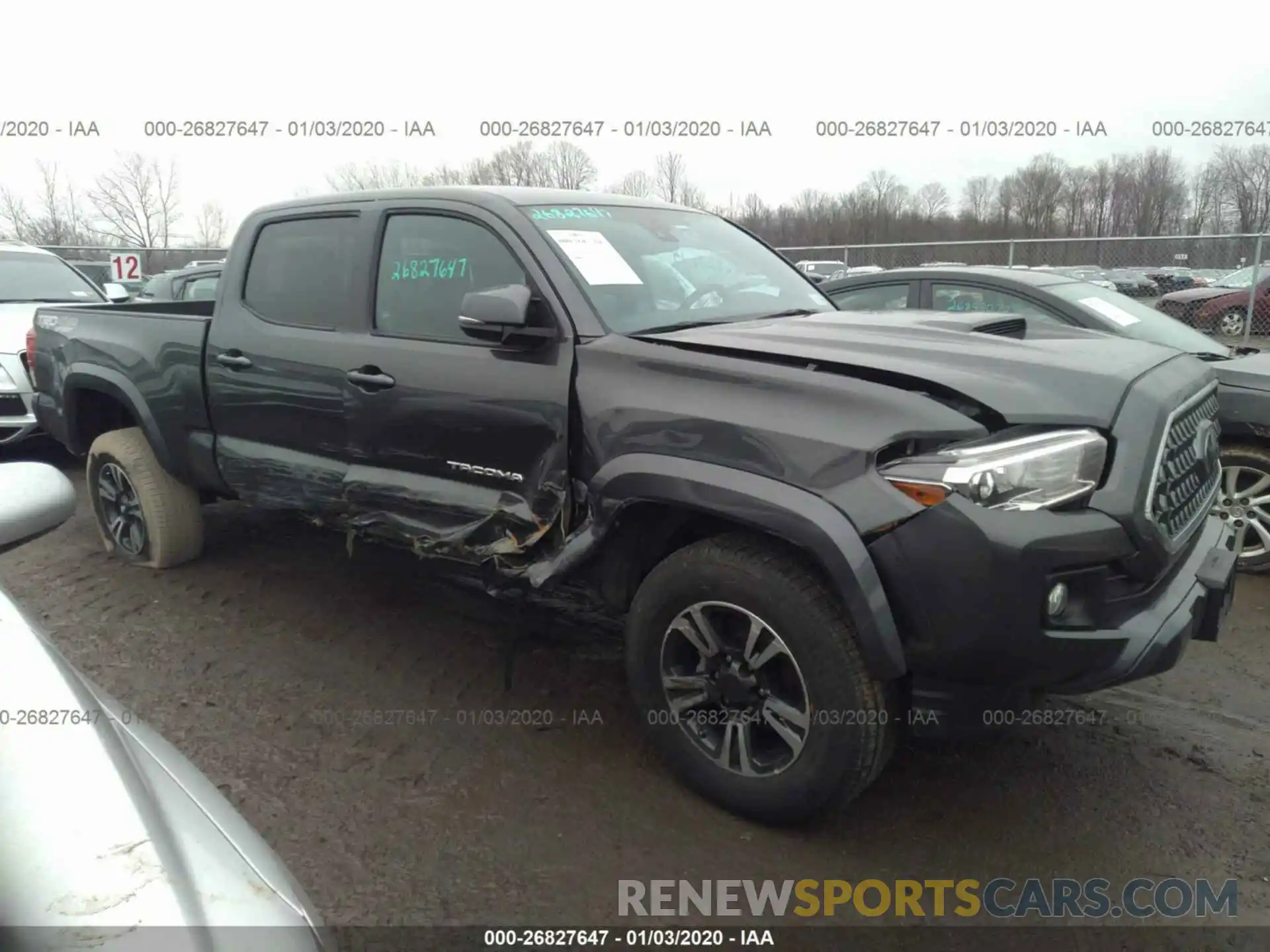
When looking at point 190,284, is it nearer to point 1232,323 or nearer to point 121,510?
point 121,510

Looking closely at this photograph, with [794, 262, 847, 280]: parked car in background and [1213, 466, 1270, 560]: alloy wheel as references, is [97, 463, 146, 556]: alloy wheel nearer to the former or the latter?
[1213, 466, 1270, 560]: alloy wheel

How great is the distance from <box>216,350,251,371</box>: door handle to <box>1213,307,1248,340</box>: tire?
12238 mm

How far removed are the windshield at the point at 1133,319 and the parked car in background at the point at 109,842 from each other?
4962 millimetres

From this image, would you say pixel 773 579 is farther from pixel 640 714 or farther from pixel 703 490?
pixel 640 714

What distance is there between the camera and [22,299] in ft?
27.3

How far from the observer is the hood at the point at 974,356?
2443mm

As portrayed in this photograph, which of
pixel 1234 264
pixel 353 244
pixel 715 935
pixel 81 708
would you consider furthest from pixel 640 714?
pixel 1234 264

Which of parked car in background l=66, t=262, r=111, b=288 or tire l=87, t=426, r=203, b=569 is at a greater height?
parked car in background l=66, t=262, r=111, b=288

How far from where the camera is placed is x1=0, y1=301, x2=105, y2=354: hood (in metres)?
7.18

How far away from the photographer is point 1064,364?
8.48ft

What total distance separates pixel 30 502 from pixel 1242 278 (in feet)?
46.8

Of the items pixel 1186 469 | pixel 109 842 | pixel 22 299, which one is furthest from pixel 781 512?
pixel 22 299

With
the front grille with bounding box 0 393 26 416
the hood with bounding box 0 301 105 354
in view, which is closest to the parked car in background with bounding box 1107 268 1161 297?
the hood with bounding box 0 301 105 354

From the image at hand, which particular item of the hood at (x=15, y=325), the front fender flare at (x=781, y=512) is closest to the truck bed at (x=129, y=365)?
the hood at (x=15, y=325)
